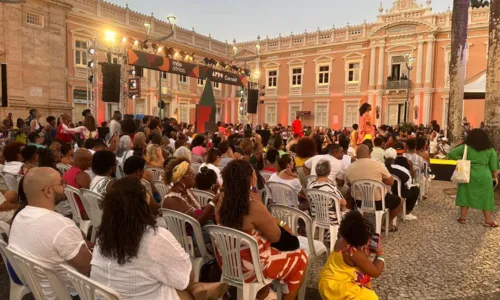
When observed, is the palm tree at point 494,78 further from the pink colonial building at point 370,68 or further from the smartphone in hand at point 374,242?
the pink colonial building at point 370,68

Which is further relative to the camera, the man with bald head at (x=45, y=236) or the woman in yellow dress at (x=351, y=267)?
the woman in yellow dress at (x=351, y=267)

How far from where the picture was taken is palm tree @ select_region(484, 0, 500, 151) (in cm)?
726

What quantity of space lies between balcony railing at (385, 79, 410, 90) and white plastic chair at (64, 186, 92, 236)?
24.0 meters

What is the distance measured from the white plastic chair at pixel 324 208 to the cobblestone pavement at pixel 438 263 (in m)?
0.43

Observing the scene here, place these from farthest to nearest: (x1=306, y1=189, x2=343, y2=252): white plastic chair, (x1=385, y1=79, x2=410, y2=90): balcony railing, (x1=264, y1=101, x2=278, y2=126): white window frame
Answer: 1. (x1=264, y1=101, x2=278, y2=126): white window frame
2. (x1=385, y1=79, x2=410, y2=90): balcony railing
3. (x1=306, y1=189, x2=343, y2=252): white plastic chair

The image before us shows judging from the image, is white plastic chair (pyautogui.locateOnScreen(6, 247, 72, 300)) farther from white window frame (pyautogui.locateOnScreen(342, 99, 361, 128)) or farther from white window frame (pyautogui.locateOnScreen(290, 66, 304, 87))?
white window frame (pyautogui.locateOnScreen(290, 66, 304, 87))

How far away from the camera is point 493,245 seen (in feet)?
15.7

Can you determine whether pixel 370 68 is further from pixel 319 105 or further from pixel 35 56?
pixel 35 56

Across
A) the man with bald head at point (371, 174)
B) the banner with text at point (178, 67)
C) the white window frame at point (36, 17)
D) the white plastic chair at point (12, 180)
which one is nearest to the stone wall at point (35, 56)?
the white window frame at point (36, 17)

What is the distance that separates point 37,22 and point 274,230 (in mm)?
19734

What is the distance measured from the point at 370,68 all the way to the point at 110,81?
65.8ft

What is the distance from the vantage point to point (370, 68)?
2609cm

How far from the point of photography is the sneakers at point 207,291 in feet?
6.93

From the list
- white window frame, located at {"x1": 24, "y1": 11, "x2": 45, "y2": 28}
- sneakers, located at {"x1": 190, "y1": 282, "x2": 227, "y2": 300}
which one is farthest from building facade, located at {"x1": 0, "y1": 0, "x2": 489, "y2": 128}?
sneakers, located at {"x1": 190, "y1": 282, "x2": 227, "y2": 300}
